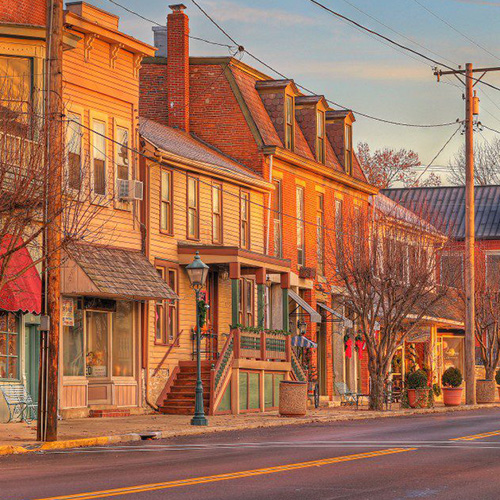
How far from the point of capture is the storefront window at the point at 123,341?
100ft

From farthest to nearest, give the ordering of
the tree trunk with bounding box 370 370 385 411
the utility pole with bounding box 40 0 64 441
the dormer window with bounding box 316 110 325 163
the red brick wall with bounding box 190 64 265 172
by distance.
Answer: the dormer window with bounding box 316 110 325 163
the red brick wall with bounding box 190 64 265 172
the tree trunk with bounding box 370 370 385 411
the utility pole with bounding box 40 0 64 441

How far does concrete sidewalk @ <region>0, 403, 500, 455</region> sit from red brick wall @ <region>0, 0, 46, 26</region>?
9.27 meters

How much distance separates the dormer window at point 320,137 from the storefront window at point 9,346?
62.2 ft

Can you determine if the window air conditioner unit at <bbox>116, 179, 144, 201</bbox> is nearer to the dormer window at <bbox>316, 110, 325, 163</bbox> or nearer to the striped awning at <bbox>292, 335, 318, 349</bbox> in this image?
the striped awning at <bbox>292, 335, 318, 349</bbox>

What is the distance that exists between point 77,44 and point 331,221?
54.0ft

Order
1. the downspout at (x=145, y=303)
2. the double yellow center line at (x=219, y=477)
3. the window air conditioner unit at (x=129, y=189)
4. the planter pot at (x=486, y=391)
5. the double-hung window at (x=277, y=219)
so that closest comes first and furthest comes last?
the double yellow center line at (x=219, y=477) → the window air conditioner unit at (x=129, y=189) → the downspout at (x=145, y=303) → the double-hung window at (x=277, y=219) → the planter pot at (x=486, y=391)

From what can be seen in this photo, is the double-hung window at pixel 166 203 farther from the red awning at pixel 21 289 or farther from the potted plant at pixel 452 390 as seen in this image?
the potted plant at pixel 452 390

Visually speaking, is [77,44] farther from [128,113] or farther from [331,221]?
[331,221]

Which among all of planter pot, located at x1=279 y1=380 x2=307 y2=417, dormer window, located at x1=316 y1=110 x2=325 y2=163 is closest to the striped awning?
planter pot, located at x1=279 y1=380 x2=307 y2=417

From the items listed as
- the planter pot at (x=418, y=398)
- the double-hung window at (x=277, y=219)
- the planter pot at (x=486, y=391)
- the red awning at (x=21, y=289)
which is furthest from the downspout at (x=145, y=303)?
the planter pot at (x=486, y=391)

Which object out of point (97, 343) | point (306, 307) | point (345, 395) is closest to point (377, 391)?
point (306, 307)

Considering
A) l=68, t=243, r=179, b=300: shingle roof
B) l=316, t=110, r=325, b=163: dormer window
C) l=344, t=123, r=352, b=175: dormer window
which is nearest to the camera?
l=68, t=243, r=179, b=300: shingle roof

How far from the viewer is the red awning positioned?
24.3 metres

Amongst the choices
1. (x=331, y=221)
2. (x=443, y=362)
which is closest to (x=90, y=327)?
(x=331, y=221)
